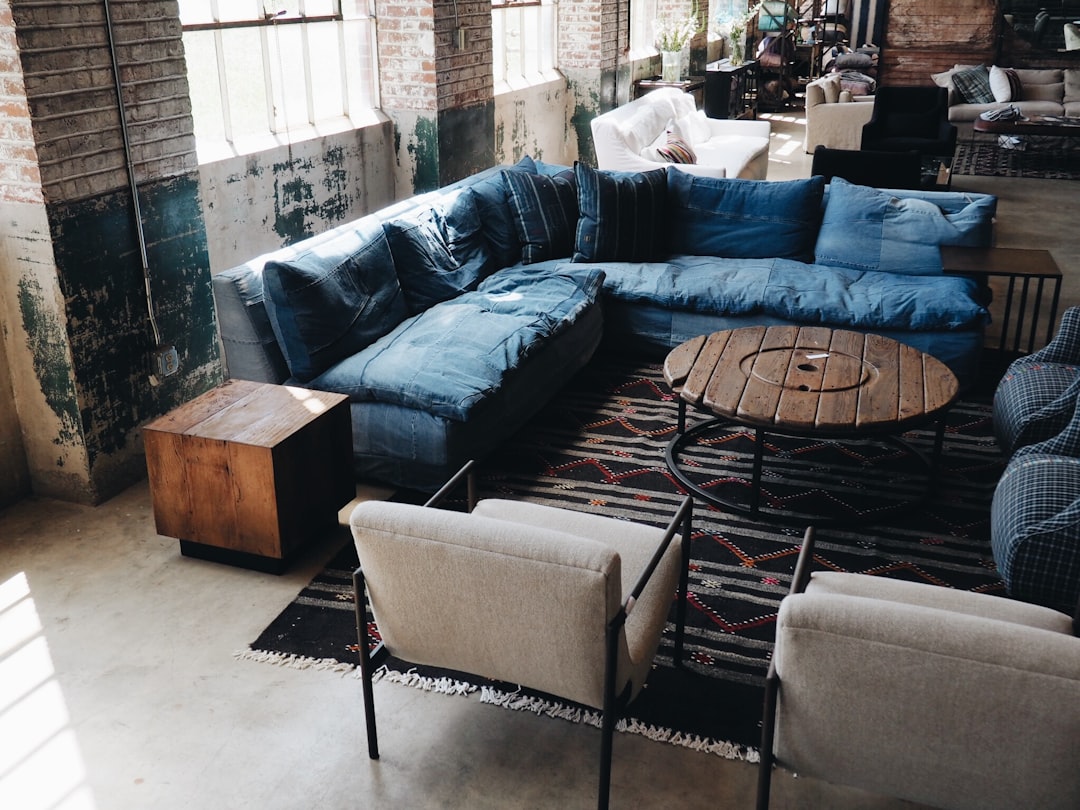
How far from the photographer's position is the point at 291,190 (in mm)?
5375

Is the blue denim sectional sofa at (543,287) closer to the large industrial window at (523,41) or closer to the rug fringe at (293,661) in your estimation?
the rug fringe at (293,661)

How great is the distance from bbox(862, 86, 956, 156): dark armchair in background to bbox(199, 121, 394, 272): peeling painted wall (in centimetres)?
555

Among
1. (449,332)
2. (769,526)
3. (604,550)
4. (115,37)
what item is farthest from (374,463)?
(604,550)

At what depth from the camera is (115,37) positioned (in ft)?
12.2

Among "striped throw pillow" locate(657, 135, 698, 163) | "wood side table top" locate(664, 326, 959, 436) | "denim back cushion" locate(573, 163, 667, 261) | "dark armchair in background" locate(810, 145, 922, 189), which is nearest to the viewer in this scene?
"wood side table top" locate(664, 326, 959, 436)

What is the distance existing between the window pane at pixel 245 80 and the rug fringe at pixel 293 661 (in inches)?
117

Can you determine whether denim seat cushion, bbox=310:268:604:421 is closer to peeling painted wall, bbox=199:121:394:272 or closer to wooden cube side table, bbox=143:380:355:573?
wooden cube side table, bbox=143:380:355:573

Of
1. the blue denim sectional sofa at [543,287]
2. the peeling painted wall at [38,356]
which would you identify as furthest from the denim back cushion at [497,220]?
the peeling painted wall at [38,356]

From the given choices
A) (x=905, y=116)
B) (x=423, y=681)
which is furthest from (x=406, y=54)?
(x=905, y=116)

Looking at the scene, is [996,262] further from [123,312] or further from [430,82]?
[123,312]

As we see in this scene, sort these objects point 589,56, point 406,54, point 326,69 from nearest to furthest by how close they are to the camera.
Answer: point 326,69 < point 406,54 < point 589,56

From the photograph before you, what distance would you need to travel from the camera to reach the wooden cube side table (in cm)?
336

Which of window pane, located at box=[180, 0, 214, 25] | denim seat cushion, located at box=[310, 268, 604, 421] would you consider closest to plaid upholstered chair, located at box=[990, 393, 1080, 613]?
denim seat cushion, located at box=[310, 268, 604, 421]

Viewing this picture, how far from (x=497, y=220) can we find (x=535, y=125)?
10.8 feet
